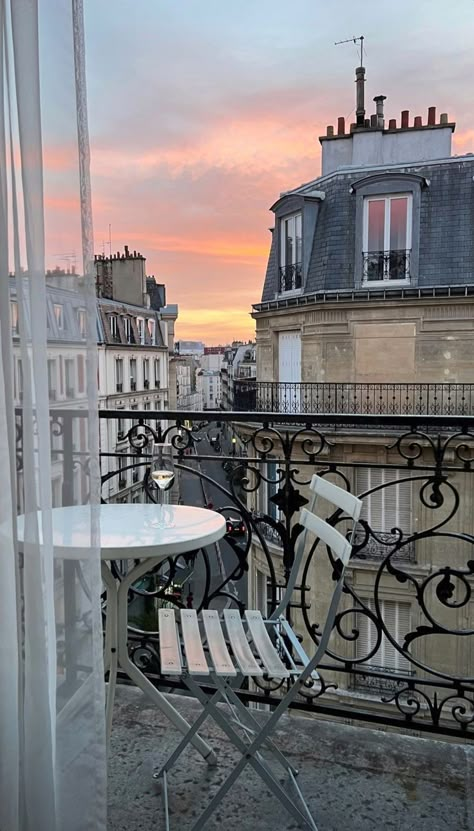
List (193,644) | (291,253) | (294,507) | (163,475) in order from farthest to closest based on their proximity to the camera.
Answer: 1. (291,253)
2. (294,507)
3. (163,475)
4. (193,644)

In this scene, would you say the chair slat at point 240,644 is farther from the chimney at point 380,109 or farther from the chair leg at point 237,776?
the chimney at point 380,109

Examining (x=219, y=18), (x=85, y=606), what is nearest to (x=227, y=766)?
(x=85, y=606)

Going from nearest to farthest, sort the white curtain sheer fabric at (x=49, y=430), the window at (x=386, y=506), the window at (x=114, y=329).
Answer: the white curtain sheer fabric at (x=49, y=430) < the window at (x=386, y=506) < the window at (x=114, y=329)

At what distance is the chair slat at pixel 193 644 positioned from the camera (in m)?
1.34

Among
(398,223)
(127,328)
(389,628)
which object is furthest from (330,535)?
(127,328)

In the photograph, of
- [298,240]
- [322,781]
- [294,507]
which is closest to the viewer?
[322,781]

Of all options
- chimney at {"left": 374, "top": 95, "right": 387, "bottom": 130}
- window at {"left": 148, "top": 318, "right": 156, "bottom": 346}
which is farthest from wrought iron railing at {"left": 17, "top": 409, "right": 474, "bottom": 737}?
window at {"left": 148, "top": 318, "right": 156, "bottom": 346}

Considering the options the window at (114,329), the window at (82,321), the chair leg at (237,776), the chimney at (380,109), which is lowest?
the chair leg at (237,776)

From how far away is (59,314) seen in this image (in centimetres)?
110

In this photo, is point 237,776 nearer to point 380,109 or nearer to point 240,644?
point 240,644

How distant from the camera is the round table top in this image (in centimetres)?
112

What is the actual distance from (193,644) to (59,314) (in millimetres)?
870

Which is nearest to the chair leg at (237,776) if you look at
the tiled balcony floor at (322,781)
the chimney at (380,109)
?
the tiled balcony floor at (322,781)

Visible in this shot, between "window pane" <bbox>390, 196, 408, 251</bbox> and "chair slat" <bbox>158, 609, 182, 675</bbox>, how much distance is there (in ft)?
27.9
